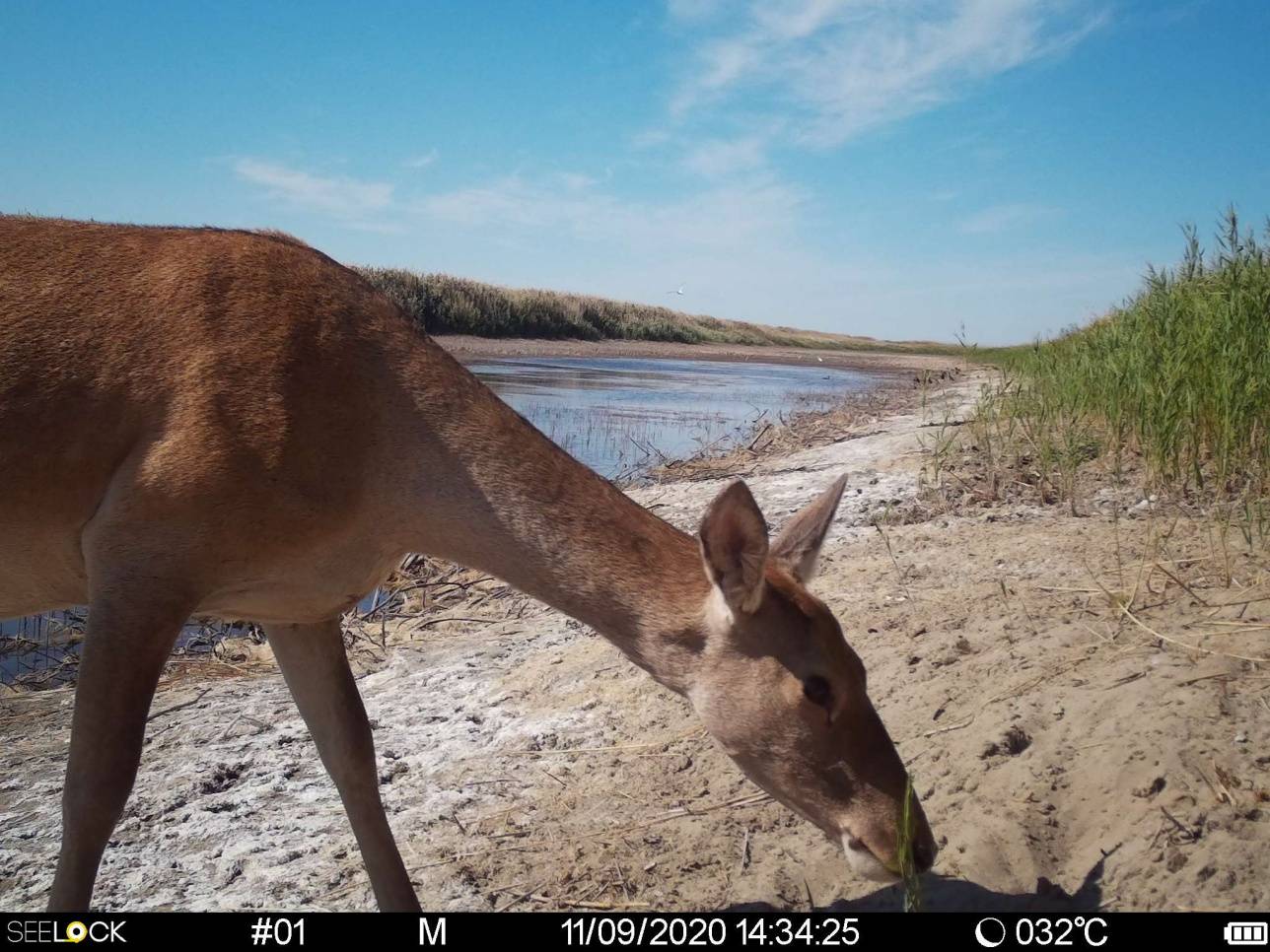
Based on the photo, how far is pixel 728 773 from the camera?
4.12 meters

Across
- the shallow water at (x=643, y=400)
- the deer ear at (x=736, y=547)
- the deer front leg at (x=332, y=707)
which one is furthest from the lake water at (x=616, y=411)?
the deer ear at (x=736, y=547)

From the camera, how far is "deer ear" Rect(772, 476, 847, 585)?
3.30m

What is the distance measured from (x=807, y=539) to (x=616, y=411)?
46.2 feet

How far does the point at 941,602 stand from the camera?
198 inches

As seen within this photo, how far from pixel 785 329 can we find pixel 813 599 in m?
94.0

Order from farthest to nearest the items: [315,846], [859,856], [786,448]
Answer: [786,448] < [315,846] < [859,856]

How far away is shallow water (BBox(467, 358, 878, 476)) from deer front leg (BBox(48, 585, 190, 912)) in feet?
27.4

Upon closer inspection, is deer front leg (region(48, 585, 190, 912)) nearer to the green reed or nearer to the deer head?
the deer head

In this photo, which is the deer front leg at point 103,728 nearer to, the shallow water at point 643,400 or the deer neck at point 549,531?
the deer neck at point 549,531

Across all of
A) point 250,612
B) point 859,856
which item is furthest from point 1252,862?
point 250,612

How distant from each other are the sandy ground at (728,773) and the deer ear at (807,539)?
3.37 feet

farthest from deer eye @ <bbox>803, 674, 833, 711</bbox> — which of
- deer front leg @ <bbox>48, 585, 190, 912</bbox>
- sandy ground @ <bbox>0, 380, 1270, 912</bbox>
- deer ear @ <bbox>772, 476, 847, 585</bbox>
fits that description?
deer front leg @ <bbox>48, 585, 190, 912</bbox>
